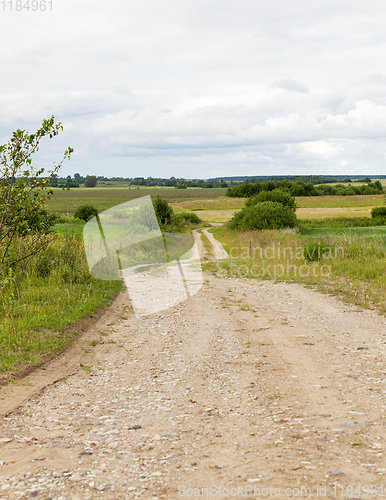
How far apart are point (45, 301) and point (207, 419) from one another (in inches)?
252

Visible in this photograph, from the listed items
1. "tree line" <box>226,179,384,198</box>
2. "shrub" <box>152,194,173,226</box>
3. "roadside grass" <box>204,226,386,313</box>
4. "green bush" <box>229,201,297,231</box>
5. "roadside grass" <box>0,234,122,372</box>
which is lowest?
"roadside grass" <box>204,226,386,313</box>

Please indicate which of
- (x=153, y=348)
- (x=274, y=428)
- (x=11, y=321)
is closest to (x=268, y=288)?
(x=153, y=348)

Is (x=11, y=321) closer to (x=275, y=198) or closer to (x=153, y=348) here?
(x=153, y=348)

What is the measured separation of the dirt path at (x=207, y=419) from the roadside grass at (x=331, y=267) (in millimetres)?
4225

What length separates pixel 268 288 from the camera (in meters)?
14.6

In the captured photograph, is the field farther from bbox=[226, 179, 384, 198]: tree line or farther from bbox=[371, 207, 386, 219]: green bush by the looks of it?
bbox=[226, 179, 384, 198]: tree line

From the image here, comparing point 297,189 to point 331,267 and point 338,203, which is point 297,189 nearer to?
point 338,203

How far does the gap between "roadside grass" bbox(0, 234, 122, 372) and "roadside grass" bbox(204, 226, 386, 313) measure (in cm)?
660

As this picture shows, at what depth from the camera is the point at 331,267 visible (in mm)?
17000

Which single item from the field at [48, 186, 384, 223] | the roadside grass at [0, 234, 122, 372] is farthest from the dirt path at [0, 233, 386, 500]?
the field at [48, 186, 384, 223]

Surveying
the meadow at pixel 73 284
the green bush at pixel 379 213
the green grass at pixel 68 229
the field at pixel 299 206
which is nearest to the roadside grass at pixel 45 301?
the meadow at pixel 73 284

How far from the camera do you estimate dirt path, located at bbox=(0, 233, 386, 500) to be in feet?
11.8

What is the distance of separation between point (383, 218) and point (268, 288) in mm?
42070

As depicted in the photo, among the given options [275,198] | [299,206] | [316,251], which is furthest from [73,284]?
[299,206]
